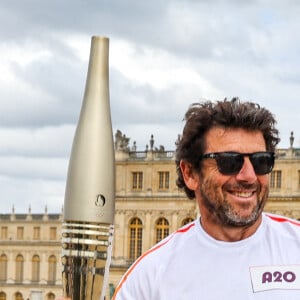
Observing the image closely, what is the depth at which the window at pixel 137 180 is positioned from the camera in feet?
183

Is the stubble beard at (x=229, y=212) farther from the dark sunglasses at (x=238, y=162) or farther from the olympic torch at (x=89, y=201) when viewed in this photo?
the olympic torch at (x=89, y=201)

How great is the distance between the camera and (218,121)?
14.3ft

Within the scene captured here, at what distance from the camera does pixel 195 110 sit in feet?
14.6

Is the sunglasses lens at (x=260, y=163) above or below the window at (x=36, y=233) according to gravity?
below

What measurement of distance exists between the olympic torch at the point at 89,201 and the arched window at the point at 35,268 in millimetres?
63866

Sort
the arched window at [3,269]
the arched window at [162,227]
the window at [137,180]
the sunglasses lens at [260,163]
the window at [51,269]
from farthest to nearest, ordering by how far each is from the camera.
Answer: the arched window at [3,269] → the window at [51,269] → the window at [137,180] → the arched window at [162,227] → the sunglasses lens at [260,163]

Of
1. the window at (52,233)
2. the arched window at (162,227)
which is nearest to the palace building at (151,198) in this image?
the arched window at (162,227)

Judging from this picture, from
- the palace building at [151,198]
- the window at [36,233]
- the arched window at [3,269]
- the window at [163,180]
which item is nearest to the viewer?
the palace building at [151,198]

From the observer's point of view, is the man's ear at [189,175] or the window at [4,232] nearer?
the man's ear at [189,175]

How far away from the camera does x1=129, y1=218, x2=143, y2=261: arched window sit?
55.3m

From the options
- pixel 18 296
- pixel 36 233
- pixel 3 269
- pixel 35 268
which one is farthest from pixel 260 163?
pixel 3 269

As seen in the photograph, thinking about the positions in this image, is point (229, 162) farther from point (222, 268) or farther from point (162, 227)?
point (162, 227)

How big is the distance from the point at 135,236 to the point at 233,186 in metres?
51.3

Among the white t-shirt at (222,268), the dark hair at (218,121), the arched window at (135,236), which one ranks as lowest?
the white t-shirt at (222,268)
